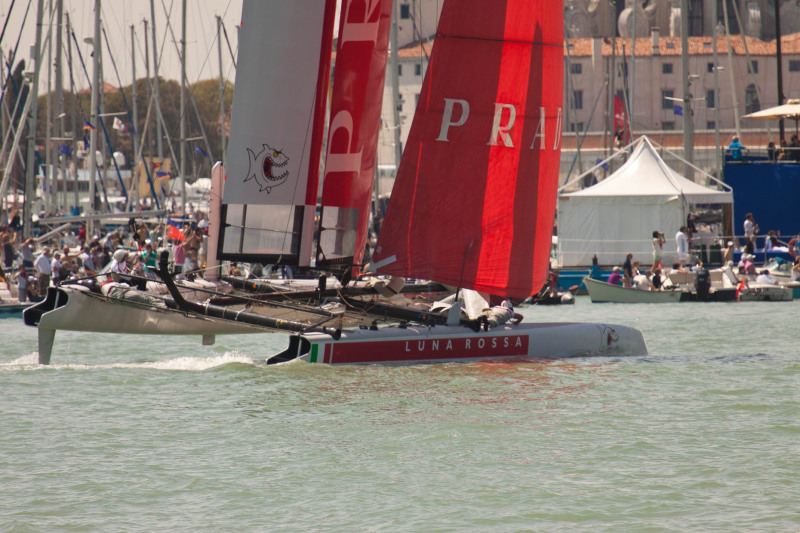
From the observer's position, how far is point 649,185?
112 ft

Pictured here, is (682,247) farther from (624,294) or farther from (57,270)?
(57,270)

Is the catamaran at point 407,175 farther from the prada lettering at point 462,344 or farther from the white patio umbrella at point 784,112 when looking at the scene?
the white patio umbrella at point 784,112

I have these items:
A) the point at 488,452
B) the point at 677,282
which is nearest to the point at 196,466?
the point at 488,452

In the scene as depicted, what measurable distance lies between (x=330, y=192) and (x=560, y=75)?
13.0 ft

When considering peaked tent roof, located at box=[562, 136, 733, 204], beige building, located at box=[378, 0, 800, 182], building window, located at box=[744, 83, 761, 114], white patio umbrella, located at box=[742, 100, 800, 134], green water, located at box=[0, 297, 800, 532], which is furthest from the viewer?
building window, located at box=[744, 83, 761, 114]

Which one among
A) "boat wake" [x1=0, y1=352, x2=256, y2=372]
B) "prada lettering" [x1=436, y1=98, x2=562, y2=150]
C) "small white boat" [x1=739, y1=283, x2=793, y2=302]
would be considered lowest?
"boat wake" [x1=0, y1=352, x2=256, y2=372]

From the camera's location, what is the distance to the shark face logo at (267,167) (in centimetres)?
1516

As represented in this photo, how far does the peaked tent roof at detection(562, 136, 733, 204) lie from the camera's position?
109ft

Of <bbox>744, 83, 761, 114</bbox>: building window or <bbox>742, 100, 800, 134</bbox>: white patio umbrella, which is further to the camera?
<bbox>744, 83, 761, 114</bbox>: building window

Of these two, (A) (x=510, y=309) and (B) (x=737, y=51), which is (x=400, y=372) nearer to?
(A) (x=510, y=309)

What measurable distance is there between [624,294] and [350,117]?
1570 cm

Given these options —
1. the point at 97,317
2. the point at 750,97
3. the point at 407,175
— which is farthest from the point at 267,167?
the point at 750,97

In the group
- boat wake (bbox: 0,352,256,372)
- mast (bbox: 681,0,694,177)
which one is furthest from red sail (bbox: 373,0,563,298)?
mast (bbox: 681,0,694,177)

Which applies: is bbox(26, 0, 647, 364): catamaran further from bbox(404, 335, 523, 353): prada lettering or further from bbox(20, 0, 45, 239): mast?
bbox(20, 0, 45, 239): mast
